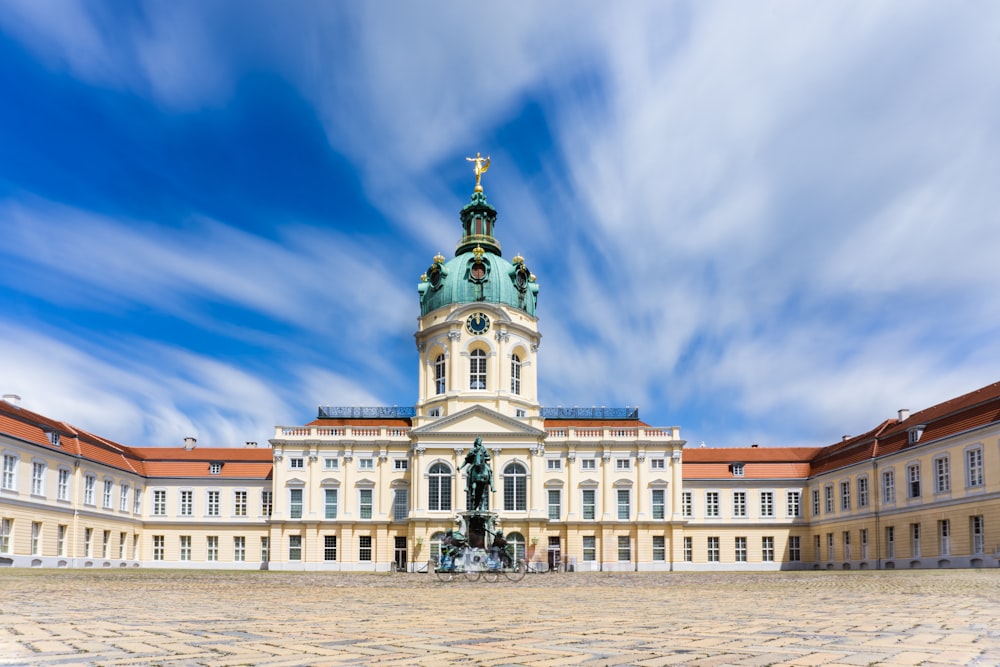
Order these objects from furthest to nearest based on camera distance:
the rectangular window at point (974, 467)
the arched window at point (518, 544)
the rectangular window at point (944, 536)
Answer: the arched window at point (518, 544), the rectangular window at point (944, 536), the rectangular window at point (974, 467)

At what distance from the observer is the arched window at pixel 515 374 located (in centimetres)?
7000

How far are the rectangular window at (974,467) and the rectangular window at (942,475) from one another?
1745 mm

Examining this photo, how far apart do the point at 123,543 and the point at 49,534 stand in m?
11.6

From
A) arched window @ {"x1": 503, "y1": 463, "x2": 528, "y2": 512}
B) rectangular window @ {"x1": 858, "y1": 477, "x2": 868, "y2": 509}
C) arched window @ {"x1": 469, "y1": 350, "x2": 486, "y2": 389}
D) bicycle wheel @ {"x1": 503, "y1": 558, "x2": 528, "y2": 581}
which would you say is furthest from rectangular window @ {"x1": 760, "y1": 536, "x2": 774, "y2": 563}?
bicycle wheel @ {"x1": 503, "y1": 558, "x2": 528, "y2": 581}

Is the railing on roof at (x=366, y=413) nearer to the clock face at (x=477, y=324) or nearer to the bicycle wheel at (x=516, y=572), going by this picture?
the clock face at (x=477, y=324)

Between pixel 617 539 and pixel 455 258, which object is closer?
pixel 617 539

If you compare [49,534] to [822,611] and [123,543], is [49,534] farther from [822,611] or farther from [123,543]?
[822,611]

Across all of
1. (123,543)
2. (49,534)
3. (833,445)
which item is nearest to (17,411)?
Result: (49,534)

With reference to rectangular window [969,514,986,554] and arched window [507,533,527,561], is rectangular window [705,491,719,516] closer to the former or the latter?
arched window [507,533,527,561]

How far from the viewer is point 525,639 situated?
9617mm

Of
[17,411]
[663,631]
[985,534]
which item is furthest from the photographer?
[17,411]

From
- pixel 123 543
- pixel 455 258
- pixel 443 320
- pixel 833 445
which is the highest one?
pixel 455 258

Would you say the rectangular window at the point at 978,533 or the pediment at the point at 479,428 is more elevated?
the pediment at the point at 479,428

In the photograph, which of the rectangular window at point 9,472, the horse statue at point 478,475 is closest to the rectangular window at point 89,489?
the rectangular window at point 9,472
